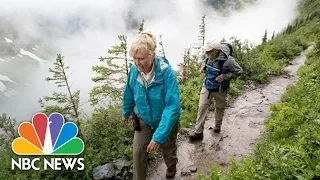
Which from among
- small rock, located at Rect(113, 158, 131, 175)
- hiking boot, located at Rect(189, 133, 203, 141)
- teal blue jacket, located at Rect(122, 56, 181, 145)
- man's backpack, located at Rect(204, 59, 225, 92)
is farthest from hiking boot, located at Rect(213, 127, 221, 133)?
teal blue jacket, located at Rect(122, 56, 181, 145)

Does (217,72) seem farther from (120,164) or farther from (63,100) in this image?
(63,100)

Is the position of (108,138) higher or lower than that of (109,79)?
higher

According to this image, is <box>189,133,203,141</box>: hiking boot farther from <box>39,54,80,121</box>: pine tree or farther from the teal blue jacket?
<box>39,54,80,121</box>: pine tree

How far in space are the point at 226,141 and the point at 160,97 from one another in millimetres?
4049

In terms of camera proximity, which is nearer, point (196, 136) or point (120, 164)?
point (120, 164)

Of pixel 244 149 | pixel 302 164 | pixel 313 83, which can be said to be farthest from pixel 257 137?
pixel 302 164

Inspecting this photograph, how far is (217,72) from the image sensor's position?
7.54m

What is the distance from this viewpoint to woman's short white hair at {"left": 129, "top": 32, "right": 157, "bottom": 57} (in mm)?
4270

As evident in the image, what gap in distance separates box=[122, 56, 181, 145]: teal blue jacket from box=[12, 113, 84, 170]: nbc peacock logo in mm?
2573

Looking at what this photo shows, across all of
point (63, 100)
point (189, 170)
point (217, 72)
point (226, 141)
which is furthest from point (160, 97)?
point (63, 100)

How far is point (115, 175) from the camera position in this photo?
664cm

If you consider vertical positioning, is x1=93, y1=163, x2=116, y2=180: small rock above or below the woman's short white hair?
below

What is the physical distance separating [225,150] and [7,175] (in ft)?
14.7

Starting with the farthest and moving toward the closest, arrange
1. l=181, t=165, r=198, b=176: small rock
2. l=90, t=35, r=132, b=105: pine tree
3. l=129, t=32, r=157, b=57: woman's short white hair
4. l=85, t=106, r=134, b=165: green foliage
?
l=90, t=35, r=132, b=105: pine tree, l=85, t=106, r=134, b=165: green foliage, l=181, t=165, r=198, b=176: small rock, l=129, t=32, r=157, b=57: woman's short white hair
